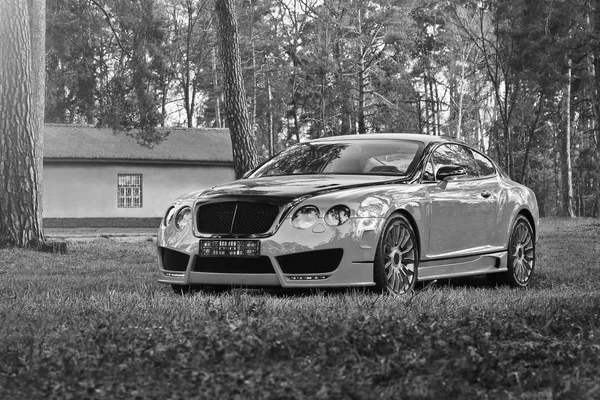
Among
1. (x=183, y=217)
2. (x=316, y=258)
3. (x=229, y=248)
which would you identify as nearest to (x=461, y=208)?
(x=316, y=258)

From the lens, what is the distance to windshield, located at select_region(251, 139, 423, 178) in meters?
9.32

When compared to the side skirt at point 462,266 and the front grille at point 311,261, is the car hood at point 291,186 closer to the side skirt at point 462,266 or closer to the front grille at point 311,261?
the front grille at point 311,261

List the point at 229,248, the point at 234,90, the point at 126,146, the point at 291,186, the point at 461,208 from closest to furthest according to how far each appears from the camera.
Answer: the point at 229,248
the point at 291,186
the point at 461,208
the point at 234,90
the point at 126,146

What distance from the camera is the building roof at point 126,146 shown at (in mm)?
40156

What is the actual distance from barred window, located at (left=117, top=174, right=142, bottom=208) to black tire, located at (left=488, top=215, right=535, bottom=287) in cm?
3224

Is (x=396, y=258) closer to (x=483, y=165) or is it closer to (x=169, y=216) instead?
(x=169, y=216)

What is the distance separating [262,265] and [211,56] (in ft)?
159

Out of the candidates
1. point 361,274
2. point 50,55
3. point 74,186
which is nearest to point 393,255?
point 361,274

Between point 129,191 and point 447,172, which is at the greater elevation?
point 447,172

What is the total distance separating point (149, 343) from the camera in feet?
15.3

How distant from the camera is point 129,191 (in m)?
41.9

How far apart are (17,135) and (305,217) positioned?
31.2 feet

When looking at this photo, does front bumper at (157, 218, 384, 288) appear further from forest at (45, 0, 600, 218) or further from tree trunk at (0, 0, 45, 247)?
forest at (45, 0, 600, 218)

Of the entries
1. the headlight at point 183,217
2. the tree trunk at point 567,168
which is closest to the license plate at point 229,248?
the headlight at point 183,217
